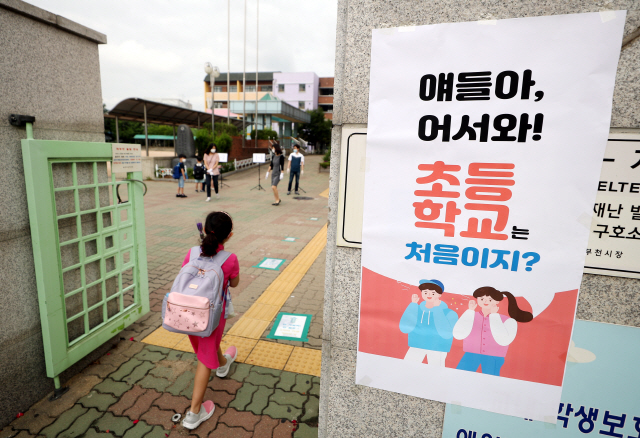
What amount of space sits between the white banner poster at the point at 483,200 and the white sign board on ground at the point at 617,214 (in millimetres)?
46

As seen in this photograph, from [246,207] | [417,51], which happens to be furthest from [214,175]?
[417,51]

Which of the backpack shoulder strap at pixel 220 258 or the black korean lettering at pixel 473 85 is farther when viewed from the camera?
the backpack shoulder strap at pixel 220 258

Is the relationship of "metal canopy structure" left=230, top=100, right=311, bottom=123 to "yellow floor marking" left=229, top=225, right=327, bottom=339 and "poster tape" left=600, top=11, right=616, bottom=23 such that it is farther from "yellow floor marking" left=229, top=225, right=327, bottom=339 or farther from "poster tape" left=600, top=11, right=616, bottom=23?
"poster tape" left=600, top=11, right=616, bottom=23

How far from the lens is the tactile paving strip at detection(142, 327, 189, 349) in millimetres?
3578

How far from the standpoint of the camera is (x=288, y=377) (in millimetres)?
3119

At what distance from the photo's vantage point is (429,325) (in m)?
1.65

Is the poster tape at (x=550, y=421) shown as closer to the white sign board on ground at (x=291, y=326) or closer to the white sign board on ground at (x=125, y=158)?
the white sign board on ground at (x=291, y=326)

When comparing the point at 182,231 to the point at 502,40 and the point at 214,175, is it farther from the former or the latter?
the point at 502,40

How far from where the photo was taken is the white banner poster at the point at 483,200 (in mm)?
1349

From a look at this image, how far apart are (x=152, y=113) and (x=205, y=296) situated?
18964 millimetres

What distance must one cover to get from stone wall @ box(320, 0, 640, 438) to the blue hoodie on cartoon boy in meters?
0.27

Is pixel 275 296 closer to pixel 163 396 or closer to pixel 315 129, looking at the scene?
pixel 163 396

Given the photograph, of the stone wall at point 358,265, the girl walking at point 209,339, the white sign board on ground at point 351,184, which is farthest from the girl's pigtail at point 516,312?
the girl walking at point 209,339

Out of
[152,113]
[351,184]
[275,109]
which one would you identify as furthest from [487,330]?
[275,109]
